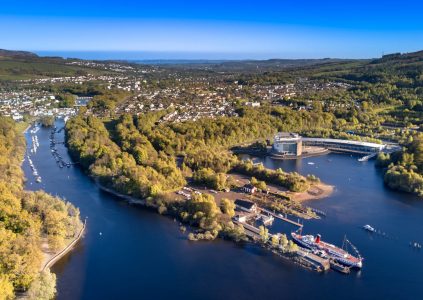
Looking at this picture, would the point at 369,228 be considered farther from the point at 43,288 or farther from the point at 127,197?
the point at 43,288

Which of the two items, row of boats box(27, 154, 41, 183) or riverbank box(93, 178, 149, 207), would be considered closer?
riverbank box(93, 178, 149, 207)

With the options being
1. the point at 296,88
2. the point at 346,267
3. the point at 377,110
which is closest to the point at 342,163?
the point at 346,267

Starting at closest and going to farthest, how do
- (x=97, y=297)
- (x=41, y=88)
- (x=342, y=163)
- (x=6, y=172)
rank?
(x=97, y=297)
(x=6, y=172)
(x=342, y=163)
(x=41, y=88)

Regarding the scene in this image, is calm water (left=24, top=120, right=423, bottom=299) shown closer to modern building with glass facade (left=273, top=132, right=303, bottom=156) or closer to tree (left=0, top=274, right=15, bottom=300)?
tree (left=0, top=274, right=15, bottom=300)

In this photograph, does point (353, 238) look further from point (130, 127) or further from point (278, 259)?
point (130, 127)

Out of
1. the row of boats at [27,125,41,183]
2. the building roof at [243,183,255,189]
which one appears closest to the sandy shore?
the building roof at [243,183,255,189]

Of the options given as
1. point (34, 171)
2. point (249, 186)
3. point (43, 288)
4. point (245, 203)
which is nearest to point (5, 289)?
point (43, 288)
